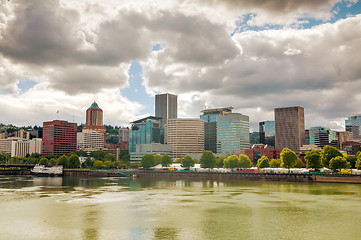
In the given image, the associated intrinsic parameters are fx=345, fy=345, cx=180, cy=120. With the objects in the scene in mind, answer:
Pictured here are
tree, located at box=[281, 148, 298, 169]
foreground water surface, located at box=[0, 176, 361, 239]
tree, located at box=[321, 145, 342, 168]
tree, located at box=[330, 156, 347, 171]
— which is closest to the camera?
foreground water surface, located at box=[0, 176, 361, 239]

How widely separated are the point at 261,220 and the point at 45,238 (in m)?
35.7

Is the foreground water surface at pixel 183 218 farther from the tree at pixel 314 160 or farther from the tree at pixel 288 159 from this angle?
the tree at pixel 288 159

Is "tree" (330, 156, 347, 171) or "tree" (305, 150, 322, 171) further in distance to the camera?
"tree" (305, 150, 322, 171)

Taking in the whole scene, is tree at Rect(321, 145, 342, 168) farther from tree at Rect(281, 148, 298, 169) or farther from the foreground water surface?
the foreground water surface

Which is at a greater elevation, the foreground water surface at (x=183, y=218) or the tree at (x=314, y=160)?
the tree at (x=314, y=160)

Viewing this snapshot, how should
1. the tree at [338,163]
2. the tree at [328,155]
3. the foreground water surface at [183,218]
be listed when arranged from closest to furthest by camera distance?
the foreground water surface at [183,218], the tree at [338,163], the tree at [328,155]

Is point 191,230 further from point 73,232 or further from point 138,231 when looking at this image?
point 73,232

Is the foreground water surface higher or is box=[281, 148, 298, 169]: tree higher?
box=[281, 148, 298, 169]: tree

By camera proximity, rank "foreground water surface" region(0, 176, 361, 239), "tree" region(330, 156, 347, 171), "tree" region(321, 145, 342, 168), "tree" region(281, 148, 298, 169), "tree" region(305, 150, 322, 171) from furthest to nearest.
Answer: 1. "tree" region(281, 148, 298, 169)
2. "tree" region(305, 150, 322, 171)
3. "tree" region(321, 145, 342, 168)
4. "tree" region(330, 156, 347, 171)
5. "foreground water surface" region(0, 176, 361, 239)

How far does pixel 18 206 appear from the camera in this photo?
254ft

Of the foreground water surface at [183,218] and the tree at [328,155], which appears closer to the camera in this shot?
the foreground water surface at [183,218]

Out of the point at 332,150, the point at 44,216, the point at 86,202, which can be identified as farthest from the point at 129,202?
the point at 332,150

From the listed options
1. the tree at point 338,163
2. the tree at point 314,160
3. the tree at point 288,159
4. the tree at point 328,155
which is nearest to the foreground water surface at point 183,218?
the tree at point 338,163

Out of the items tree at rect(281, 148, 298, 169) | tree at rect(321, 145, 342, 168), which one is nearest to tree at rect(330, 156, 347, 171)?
tree at rect(321, 145, 342, 168)
